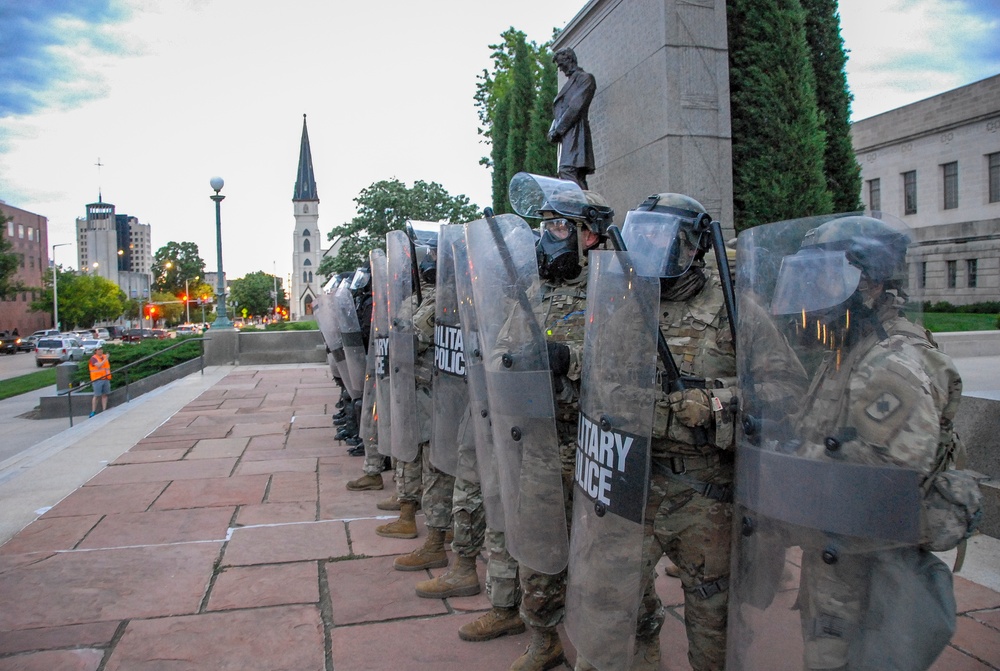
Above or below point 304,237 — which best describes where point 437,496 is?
below

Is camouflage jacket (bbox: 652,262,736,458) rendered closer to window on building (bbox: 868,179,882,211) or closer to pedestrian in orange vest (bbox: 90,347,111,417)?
pedestrian in orange vest (bbox: 90,347,111,417)

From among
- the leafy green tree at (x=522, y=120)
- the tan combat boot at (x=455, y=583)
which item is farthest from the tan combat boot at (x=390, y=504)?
the leafy green tree at (x=522, y=120)

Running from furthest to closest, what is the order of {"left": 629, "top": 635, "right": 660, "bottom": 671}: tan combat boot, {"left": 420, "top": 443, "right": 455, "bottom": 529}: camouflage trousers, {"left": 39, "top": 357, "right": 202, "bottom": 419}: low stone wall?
1. {"left": 39, "top": 357, "right": 202, "bottom": 419}: low stone wall
2. {"left": 420, "top": 443, "right": 455, "bottom": 529}: camouflage trousers
3. {"left": 629, "top": 635, "right": 660, "bottom": 671}: tan combat boot

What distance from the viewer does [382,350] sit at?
444cm

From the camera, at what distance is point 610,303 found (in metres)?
2.04

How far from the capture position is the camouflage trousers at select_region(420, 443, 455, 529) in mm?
3805

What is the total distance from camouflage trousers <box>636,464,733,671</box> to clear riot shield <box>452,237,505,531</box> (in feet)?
2.52

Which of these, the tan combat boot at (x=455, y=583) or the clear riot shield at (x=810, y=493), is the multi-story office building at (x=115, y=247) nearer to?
the tan combat boot at (x=455, y=583)

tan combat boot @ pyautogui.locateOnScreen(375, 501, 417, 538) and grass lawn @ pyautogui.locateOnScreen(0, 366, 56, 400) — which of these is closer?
tan combat boot @ pyautogui.locateOnScreen(375, 501, 417, 538)

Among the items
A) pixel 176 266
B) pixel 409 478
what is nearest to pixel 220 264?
pixel 409 478

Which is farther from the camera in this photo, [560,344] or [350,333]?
[350,333]

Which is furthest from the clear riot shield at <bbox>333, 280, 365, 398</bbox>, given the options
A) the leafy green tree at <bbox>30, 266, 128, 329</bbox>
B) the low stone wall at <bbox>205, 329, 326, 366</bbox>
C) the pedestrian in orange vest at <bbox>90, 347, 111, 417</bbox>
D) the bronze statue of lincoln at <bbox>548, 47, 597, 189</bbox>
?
the leafy green tree at <bbox>30, 266, 128, 329</bbox>

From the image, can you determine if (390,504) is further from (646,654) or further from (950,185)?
(950,185)

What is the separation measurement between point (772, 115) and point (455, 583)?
7.43 metres
